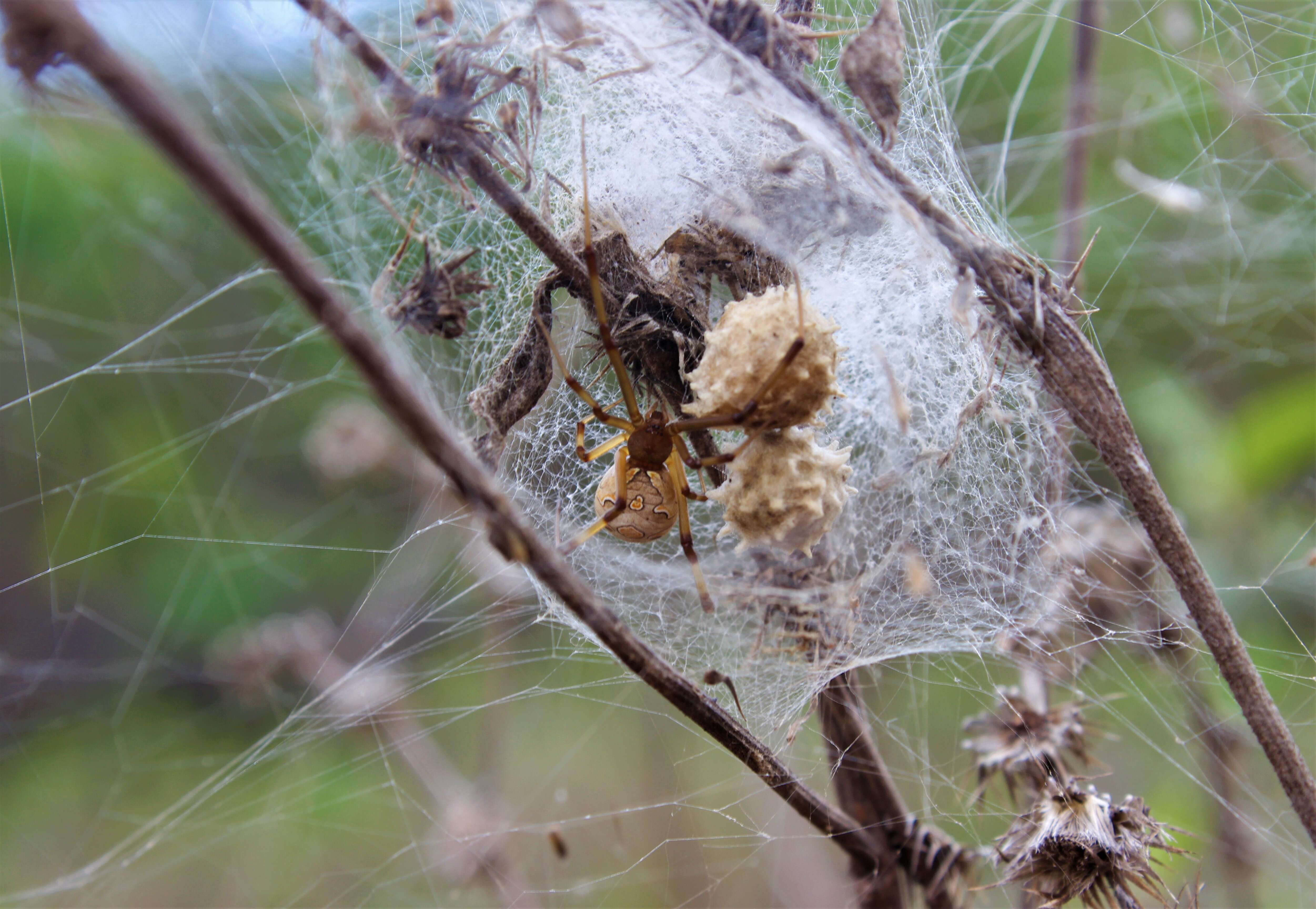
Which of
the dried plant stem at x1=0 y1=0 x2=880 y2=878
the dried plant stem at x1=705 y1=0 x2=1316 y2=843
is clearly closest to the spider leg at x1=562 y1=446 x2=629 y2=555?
the dried plant stem at x1=0 y1=0 x2=880 y2=878

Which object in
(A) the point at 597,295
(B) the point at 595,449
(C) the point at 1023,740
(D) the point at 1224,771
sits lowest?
(D) the point at 1224,771

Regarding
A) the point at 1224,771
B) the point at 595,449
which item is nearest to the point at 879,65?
the point at 595,449

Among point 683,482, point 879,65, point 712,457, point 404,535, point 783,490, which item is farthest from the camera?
point 404,535

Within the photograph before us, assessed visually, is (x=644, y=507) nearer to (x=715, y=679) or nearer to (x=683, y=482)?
(x=683, y=482)

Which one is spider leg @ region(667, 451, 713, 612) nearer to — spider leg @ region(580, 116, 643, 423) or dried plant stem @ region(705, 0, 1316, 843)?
spider leg @ region(580, 116, 643, 423)

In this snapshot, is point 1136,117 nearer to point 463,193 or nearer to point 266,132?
point 463,193

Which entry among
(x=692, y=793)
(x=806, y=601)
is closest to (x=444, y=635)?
(x=692, y=793)

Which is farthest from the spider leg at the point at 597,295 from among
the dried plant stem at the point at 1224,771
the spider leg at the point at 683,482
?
the dried plant stem at the point at 1224,771

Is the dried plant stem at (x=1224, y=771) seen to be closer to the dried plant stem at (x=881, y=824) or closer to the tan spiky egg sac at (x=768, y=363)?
the dried plant stem at (x=881, y=824)
